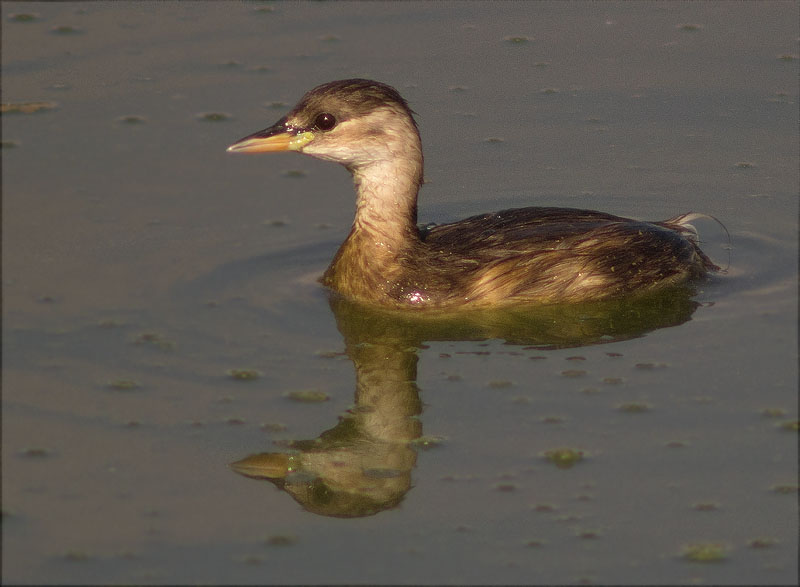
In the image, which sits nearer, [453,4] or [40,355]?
[40,355]

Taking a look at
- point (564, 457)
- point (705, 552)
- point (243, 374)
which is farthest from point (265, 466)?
point (705, 552)

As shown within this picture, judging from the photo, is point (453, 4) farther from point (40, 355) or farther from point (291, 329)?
point (40, 355)

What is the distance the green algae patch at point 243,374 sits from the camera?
8.12 meters

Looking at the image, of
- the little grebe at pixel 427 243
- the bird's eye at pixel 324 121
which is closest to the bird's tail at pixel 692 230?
the little grebe at pixel 427 243

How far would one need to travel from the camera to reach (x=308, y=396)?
7.98m

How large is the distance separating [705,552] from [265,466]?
2.22m

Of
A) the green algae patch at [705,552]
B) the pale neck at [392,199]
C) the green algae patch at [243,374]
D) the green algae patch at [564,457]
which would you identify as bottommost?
the green algae patch at [705,552]

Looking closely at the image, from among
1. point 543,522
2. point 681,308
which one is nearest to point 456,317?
point 681,308

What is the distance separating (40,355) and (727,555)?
399 cm

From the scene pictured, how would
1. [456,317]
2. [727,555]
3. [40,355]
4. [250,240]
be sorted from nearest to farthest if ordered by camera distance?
[727,555]
[40,355]
[456,317]
[250,240]

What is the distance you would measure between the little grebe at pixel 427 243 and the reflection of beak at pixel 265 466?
6.04 feet

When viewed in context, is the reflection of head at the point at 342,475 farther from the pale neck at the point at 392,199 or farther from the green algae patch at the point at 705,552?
the pale neck at the point at 392,199

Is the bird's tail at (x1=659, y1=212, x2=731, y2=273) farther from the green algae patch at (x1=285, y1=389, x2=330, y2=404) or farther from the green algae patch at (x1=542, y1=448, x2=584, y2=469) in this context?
the green algae patch at (x1=285, y1=389, x2=330, y2=404)

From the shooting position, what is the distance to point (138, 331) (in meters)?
8.63
